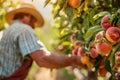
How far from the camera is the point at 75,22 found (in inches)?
109

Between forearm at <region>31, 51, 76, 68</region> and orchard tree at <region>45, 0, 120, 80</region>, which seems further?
forearm at <region>31, 51, 76, 68</region>

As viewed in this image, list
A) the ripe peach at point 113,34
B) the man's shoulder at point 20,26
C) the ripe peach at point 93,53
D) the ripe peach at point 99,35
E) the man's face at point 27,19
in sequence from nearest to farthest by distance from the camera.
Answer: the ripe peach at point 113,34
the ripe peach at point 99,35
the ripe peach at point 93,53
the man's shoulder at point 20,26
the man's face at point 27,19

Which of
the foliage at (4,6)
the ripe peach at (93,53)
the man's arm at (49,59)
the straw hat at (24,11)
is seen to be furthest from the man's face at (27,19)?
the ripe peach at (93,53)

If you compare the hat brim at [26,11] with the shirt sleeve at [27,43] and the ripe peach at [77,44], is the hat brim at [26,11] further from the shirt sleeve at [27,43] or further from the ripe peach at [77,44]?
the ripe peach at [77,44]

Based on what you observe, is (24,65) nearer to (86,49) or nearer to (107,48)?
(86,49)

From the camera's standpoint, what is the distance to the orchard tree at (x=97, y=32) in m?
1.80

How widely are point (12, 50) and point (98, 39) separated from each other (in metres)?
1.55

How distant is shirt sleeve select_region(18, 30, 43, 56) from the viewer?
10.5ft

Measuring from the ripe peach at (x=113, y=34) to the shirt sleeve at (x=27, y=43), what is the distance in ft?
4.97

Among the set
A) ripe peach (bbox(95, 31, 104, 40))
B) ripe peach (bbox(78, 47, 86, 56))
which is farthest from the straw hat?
ripe peach (bbox(95, 31, 104, 40))

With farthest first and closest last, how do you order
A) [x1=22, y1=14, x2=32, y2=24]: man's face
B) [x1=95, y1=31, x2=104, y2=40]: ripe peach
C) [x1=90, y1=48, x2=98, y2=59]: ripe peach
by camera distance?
[x1=22, y1=14, x2=32, y2=24]: man's face, [x1=90, y1=48, x2=98, y2=59]: ripe peach, [x1=95, y1=31, x2=104, y2=40]: ripe peach

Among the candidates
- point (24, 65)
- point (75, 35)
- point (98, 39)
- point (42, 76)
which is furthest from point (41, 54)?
point (42, 76)

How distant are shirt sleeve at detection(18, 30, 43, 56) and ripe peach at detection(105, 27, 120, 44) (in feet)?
4.97

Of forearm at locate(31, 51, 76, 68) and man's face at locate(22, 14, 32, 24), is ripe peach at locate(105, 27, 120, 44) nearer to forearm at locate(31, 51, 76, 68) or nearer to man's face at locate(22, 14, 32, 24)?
forearm at locate(31, 51, 76, 68)
